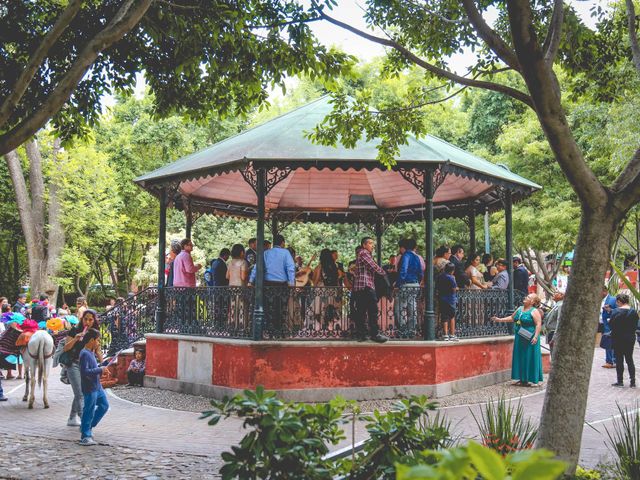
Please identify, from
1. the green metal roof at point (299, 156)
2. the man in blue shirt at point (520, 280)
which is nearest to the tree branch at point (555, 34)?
the green metal roof at point (299, 156)

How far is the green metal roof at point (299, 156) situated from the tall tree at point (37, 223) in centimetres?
1704

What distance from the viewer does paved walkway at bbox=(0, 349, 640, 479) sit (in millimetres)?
7070

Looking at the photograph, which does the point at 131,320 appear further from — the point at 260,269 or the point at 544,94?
the point at 544,94

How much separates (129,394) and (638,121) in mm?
16023

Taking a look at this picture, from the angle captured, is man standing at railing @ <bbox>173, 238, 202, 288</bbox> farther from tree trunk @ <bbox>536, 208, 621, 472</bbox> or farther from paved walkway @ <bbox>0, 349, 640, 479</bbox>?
tree trunk @ <bbox>536, 208, 621, 472</bbox>

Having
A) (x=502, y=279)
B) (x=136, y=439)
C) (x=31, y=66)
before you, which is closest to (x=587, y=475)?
(x=136, y=439)

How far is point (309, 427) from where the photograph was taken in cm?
354

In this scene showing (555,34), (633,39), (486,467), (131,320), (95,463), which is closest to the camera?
(486,467)

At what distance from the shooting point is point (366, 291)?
11461 mm

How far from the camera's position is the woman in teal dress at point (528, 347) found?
41.5 feet

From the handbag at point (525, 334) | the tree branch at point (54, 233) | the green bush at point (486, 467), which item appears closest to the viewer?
the green bush at point (486, 467)

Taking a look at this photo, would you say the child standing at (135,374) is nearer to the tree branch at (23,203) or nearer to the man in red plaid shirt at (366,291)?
the man in red plaid shirt at (366,291)

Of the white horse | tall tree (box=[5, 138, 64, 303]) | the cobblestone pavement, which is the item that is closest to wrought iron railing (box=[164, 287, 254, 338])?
the white horse

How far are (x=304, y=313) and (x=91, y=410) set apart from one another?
445cm
